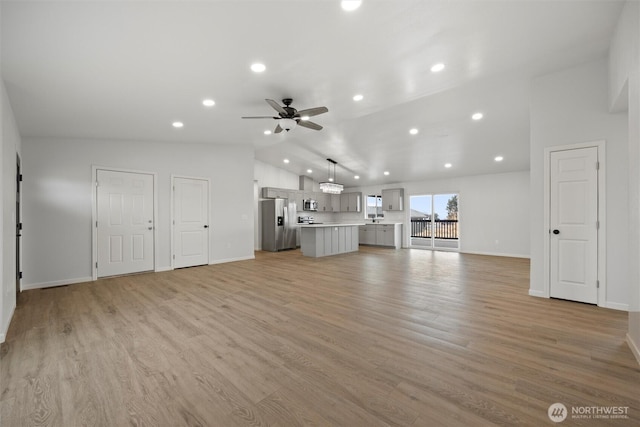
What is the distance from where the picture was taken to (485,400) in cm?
165

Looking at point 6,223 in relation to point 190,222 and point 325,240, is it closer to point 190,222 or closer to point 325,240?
point 190,222

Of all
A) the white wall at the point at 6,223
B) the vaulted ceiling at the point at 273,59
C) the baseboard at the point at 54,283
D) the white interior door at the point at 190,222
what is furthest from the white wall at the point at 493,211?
the white wall at the point at 6,223

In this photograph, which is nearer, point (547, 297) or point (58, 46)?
point (58, 46)

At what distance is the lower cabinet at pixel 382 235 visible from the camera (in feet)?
31.9

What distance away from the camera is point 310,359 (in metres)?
2.15

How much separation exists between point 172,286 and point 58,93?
10.0ft

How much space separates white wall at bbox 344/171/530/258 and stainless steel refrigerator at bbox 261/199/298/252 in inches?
204

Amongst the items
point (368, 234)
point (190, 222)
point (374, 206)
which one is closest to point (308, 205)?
point (368, 234)

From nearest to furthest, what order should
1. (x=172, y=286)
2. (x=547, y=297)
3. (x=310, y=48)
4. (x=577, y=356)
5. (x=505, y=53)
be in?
(x=577, y=356)
(x=310, y=48)
(x=505, y=53)
(x=547, y=297)
(x=172, y=286)

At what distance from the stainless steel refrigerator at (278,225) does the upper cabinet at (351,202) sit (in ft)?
9.15

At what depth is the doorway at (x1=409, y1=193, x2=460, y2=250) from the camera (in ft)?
29.8

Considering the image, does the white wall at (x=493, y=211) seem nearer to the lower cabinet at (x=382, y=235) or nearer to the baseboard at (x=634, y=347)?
the lower cabinet at (x=382, y=235)

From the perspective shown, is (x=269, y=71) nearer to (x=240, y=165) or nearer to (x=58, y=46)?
(x=58, y=46)

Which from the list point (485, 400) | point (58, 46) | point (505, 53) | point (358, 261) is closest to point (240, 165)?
point (358, 261)
